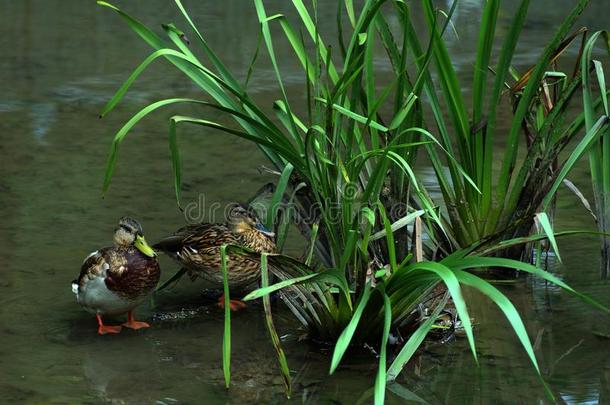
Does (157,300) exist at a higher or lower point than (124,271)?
lower

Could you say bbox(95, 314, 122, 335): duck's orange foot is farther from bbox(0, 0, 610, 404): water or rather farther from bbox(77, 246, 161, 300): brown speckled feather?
bbox(77, 246, 161, 300): brown speckled feather

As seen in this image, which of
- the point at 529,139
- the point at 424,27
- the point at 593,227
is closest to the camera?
the point at 529,139

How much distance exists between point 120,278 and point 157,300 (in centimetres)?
51

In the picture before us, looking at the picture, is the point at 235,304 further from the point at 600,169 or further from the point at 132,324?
the point at 600,169

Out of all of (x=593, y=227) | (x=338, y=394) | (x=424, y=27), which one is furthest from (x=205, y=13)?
(x=338, y=394)

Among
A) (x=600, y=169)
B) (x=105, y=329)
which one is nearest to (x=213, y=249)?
(x=105, y=329)

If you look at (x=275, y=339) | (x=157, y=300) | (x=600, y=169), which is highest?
(x=600, y=169)

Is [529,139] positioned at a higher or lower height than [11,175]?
higher

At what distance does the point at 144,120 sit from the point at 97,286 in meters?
3.09

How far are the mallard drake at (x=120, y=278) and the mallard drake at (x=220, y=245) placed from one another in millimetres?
248

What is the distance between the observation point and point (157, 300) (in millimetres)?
5004

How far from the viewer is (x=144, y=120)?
7516mm

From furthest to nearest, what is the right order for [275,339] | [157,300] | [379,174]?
[157,300]
[379,174]
[275,339]

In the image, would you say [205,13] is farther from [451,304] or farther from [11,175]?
[451,304]
